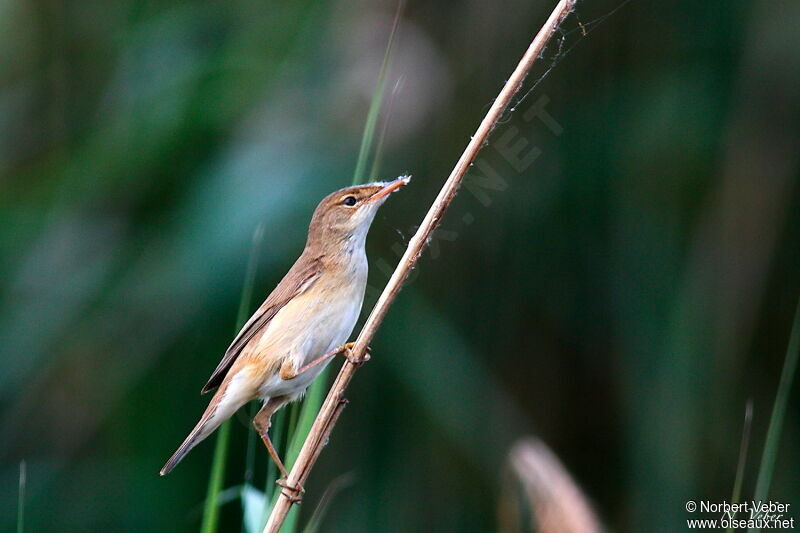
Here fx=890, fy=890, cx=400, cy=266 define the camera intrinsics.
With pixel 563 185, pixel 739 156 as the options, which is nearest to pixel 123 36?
pixel 563 185

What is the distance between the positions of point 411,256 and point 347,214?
653 mm

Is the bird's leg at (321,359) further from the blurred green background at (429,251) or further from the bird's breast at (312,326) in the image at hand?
the blurred green background at (429,251)

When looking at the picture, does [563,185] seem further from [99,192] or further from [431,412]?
[99,192]

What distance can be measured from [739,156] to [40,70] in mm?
3257

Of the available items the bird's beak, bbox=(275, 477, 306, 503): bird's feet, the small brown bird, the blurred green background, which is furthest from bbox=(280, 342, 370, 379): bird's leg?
the blurred green background

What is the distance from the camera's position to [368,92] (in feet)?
13.0

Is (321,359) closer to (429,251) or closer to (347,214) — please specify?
(347,214)

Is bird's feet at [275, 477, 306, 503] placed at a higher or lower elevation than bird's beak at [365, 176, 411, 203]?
lower

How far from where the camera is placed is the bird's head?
2598mm

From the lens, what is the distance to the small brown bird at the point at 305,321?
2.50 m

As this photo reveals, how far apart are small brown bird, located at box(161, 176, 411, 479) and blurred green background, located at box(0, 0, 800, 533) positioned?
88cm

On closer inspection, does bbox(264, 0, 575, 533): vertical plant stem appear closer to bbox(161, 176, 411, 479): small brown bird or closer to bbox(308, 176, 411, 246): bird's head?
bbox(161, 176, 411, 479): small brown bird

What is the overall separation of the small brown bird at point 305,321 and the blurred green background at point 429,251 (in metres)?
0.88

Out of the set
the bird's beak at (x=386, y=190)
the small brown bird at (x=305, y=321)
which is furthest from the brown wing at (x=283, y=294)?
the bird's beak at (x=386, y=190)
